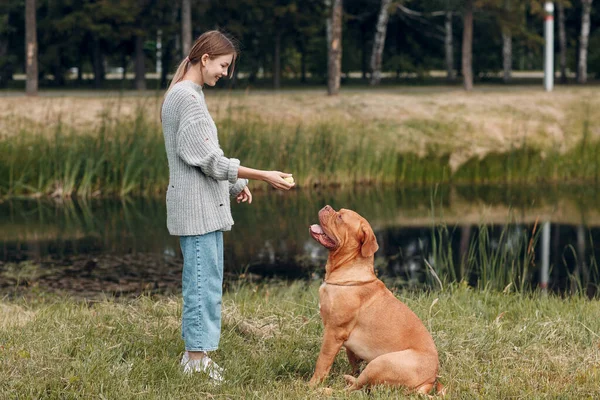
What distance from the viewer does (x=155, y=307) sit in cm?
697

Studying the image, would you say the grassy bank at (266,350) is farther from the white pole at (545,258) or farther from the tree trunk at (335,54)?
the tree trunk at (335,54)

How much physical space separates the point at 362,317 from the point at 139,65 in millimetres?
22610

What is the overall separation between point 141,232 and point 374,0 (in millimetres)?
21608

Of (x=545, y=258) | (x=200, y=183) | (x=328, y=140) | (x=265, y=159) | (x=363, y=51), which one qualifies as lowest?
(x=545, y=258)

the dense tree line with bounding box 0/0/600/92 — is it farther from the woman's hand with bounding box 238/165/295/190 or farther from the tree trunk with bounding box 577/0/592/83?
the woman's hand with bounding box 238/165/295/190

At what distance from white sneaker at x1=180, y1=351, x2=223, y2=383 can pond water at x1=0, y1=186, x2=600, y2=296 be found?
324 centimetres

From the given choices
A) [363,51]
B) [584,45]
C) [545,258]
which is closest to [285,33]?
[363,51]

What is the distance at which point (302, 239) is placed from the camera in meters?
12.6

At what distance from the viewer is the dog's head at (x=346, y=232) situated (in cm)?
515

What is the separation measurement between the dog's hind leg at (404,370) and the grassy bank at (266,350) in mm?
66

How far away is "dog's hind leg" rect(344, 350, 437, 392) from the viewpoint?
16.2ft

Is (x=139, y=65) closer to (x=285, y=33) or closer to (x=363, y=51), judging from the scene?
(x=285, y=33)

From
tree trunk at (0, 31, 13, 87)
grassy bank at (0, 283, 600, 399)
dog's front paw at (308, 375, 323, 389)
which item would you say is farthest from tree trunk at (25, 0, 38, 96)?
dog's front paw at (308, 375, 323, 389)

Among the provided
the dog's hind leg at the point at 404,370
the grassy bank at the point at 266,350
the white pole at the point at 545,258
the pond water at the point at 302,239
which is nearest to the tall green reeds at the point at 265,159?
the pond water at the point at 302,239
